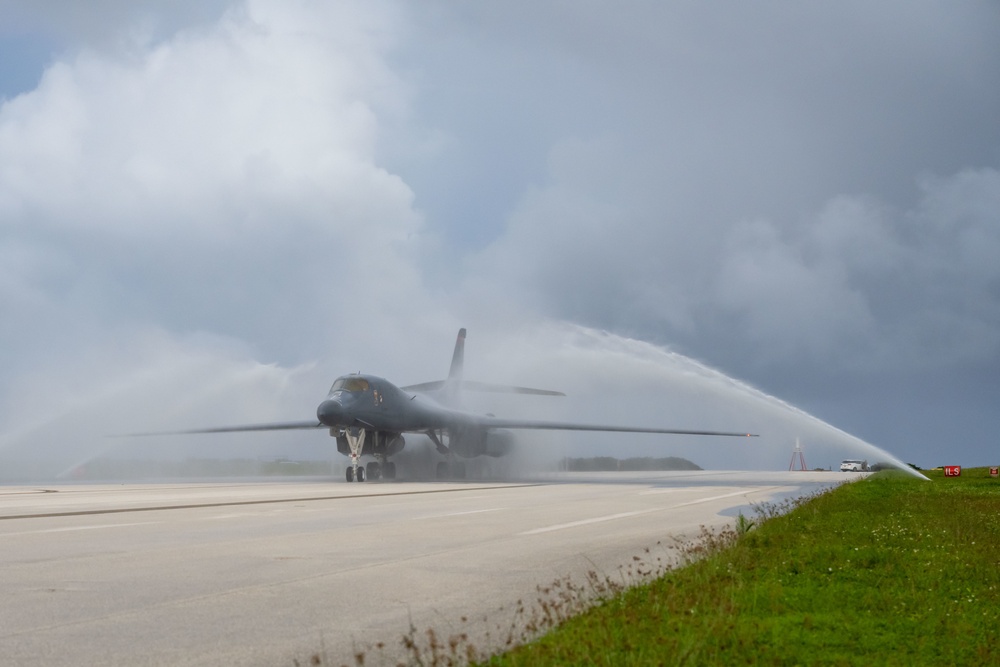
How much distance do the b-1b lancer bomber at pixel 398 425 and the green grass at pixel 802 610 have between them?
26897 mm

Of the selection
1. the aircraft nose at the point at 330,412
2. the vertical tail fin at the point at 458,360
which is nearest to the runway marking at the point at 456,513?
the aircraft nose at the point at 330,412

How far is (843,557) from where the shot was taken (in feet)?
34.0

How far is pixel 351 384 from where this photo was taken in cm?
3875

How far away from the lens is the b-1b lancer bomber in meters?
38.4

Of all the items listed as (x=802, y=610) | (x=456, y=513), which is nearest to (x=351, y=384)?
(x=456, y=513)

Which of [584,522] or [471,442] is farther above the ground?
[471,442]

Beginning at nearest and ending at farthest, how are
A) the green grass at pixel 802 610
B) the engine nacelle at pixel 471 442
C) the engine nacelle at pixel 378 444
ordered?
the green grass at pixel 802 610 < the engine nacelle at pixel 378 444 < the engine nacelle at pixel 471 442

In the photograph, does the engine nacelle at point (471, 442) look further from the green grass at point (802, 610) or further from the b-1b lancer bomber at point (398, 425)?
the green grass at point (802, 610)

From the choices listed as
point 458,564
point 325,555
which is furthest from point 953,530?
point 325,555

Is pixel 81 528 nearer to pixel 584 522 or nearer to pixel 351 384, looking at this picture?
pixel 584 522

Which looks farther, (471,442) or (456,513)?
(471,442)

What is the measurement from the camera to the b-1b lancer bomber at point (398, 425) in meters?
38.4

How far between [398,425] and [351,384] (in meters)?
3.29

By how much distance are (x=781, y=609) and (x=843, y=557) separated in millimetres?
3414
